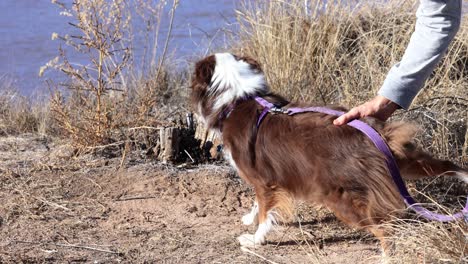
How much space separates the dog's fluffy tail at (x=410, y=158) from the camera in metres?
4.00

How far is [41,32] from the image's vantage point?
11047mm

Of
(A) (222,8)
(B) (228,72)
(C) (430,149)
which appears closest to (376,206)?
(B) (228,72)

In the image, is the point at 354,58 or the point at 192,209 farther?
the point at 354,58

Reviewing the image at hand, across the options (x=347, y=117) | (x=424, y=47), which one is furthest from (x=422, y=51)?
(x=347, y=117)

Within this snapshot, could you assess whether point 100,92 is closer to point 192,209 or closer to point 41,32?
point 192,209

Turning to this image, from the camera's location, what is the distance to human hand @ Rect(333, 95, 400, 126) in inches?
145

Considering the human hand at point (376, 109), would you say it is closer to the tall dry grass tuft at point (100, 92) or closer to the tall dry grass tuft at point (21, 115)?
the tall dry grass tuft at point (100, 92)

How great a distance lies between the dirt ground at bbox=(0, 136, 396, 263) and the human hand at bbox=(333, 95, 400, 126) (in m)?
0.75

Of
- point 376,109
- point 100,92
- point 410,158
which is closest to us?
point 376,109

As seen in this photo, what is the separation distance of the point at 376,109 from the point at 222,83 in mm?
1261

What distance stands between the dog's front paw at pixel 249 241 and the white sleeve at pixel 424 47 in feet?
4.58

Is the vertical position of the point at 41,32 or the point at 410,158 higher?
the point at 410,158

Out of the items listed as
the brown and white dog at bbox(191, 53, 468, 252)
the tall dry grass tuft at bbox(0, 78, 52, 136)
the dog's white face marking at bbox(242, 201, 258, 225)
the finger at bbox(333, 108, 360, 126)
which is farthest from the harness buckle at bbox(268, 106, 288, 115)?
the tall dry grass tuft at bbox(0, 78, 52, 136)

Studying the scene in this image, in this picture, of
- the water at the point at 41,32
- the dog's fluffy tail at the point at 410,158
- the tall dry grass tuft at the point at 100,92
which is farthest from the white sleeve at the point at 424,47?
the water at the point at 41,32
